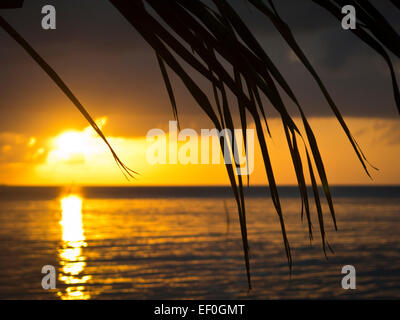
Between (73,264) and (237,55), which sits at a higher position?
(73,264)

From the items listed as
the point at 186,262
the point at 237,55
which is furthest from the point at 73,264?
the point at 237,55

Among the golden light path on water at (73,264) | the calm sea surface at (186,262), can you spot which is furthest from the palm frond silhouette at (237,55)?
the golden light path on water at (73,264)

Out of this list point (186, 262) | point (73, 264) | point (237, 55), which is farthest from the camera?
point (186, 262)

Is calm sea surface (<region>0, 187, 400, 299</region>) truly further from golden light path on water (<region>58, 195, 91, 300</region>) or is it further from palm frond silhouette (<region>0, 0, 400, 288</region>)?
palm frond silhouette (<region>0, 0, 400, 288</region>)

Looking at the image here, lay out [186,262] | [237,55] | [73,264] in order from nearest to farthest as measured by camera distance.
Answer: [237,55] → [73,264] → [186,262]

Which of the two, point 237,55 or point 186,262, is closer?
point 237,55

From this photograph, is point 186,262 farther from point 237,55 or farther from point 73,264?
point 237,55

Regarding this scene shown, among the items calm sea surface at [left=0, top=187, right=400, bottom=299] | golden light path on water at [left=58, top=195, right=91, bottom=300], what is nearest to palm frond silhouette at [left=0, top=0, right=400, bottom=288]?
calm sea surface at [left=0, top=187, right=400, bottom=299]

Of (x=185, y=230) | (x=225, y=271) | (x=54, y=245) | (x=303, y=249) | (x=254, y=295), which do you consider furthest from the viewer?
(x=185, y=230)

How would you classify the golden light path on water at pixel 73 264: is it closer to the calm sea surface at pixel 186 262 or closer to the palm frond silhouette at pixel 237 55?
the calm sea surface at pixel 186 262

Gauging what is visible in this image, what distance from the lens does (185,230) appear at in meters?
35.2
